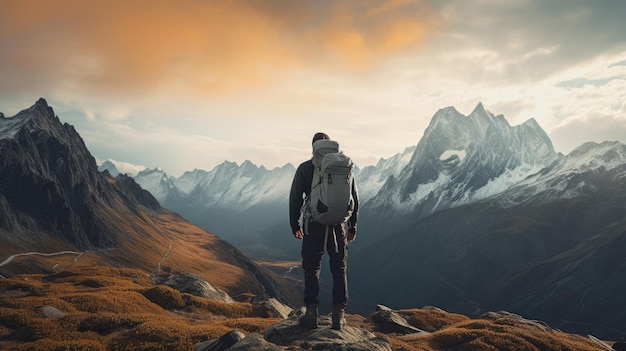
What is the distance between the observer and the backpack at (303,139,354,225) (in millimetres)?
14953

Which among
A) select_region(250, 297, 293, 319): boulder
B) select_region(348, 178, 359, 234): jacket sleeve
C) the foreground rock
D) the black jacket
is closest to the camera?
the foreground rock

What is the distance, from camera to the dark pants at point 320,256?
15.7m

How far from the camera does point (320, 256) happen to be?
52.0 ft

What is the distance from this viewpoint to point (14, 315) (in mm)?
17672

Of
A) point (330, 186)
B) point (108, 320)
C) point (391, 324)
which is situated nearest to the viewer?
point (330, 186)

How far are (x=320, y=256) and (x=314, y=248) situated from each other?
0.39 meters

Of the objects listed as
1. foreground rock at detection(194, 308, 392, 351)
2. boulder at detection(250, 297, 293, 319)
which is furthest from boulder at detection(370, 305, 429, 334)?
foreground rock at detection(194, 308, 392, 351)

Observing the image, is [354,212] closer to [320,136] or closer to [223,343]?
[320,136]

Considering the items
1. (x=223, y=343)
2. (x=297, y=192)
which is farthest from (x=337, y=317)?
(x=297, y=192)

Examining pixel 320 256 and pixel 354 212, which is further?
pixel 354 212

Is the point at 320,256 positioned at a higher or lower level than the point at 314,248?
lower

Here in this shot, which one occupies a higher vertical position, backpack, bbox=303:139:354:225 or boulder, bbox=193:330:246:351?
backpack, bbox=303:139:354:225

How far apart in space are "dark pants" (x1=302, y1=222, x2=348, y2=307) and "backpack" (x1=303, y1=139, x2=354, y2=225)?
62cm

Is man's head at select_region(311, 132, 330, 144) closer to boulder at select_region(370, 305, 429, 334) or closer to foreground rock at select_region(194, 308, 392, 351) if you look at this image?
foreground rock at select_region(194, 308, 392, 351)
